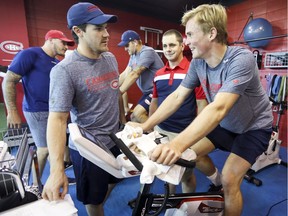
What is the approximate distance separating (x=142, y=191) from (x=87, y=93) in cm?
71

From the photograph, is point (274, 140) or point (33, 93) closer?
point (33, 93)

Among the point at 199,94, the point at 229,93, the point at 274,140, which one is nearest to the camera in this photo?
the point at 229,93

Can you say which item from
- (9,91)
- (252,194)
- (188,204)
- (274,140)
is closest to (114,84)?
(188,204)

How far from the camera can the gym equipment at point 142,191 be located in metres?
0.78

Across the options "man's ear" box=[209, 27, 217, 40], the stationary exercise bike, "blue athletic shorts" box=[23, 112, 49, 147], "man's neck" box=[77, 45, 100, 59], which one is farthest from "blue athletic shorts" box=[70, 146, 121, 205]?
"man's ear" box=[209, 27, 217, 40]

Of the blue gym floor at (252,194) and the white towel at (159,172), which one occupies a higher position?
the white towel at (159,172)

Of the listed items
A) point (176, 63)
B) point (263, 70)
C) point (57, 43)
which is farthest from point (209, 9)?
point (263, 70)

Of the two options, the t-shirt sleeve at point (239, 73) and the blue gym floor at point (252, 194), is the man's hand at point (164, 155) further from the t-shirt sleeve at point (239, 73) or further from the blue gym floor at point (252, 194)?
the blue gym floor at point (252, 194)

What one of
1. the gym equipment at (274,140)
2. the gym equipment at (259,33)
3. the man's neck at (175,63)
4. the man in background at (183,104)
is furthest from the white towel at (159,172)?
the gym equipment at (259,33)

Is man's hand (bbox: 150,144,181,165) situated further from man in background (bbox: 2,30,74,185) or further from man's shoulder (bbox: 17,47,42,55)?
man's shoulder (bbox: 17,47,42,55)

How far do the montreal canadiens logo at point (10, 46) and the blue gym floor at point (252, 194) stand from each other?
7.23 ft

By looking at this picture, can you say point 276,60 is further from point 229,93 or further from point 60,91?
point 60,91

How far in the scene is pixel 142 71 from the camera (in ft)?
7.84

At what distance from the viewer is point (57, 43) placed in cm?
237
